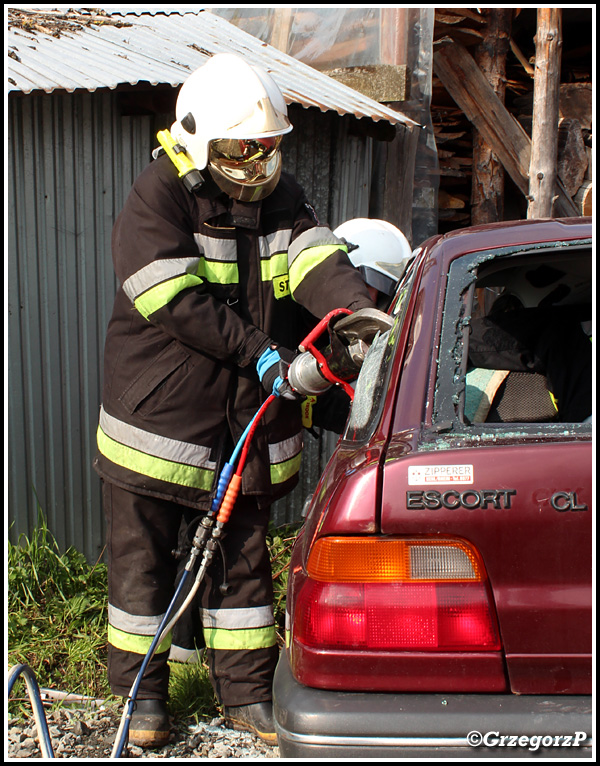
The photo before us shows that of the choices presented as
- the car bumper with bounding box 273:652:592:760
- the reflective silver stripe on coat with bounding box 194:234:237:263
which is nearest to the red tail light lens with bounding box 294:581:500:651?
the car bumper with bounding box 273:652:592:760

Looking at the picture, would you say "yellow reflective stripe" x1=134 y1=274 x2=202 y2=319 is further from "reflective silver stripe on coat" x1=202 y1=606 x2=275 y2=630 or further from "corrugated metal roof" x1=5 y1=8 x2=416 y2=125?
"corrugated metal roof" x1=5 y1=8 x2=416 y2=125

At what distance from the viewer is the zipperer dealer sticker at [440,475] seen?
5.10ft

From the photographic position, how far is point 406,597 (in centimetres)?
158

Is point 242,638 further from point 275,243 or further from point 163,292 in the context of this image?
point 275,243

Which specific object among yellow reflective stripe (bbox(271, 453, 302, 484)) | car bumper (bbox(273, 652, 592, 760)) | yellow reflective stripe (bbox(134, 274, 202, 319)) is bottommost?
car bumper (bbox(273, 652, 592, 760))

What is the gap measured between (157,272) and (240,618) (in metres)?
1.36

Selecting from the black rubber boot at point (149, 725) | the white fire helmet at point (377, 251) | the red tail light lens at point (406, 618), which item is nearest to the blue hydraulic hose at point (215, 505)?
the black rubber boot at point (149, 725)

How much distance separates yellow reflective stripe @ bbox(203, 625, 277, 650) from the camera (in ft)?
9.55

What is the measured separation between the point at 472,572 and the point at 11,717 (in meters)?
2.25

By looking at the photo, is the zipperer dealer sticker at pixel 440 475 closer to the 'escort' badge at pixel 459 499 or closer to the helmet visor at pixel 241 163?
the 'escort' badge at pixel 459 499

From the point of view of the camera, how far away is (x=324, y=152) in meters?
4.59

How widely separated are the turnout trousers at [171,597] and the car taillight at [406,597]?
4.44 feet

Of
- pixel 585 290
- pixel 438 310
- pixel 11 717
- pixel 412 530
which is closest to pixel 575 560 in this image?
pixel 412 530

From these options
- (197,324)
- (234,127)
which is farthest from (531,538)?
(234,127)
